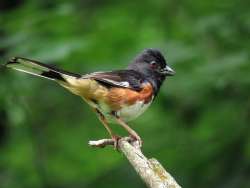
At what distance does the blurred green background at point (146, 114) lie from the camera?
8.02 m

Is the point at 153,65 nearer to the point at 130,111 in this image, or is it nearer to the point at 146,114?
the point at 130,111

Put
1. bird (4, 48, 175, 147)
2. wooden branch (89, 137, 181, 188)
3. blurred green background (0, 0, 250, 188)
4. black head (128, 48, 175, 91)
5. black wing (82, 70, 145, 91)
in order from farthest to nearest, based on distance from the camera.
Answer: blurred green background (0, 0, 250, 188) → black head (128, 48, 175, 91) → black wing (82, 70, 145, 91) → bird (4, 48, 175, 147) → wooden branch (89, 137, 181, 188)

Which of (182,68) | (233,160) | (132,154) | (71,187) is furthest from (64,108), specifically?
(132,154)

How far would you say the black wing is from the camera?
6.80 meters

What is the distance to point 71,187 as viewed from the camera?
9.13m

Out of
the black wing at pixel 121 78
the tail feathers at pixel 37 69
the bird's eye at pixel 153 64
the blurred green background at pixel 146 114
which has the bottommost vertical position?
the blurred green background at pixel 146 114

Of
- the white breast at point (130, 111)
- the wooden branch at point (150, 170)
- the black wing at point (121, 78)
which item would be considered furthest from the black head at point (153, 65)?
the wooden branch at point (150, 170)

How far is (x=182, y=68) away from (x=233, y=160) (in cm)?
117

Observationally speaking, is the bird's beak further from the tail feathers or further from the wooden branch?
the wooden branch

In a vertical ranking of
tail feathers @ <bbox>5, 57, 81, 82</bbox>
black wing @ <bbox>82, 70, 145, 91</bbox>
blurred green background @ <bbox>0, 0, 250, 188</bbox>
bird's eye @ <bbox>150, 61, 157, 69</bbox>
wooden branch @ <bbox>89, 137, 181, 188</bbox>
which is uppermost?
tail feathers @ <bbox>5, 57, 81, 82</bbox>

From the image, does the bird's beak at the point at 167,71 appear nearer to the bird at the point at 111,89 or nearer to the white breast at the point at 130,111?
the bird at the point at 111,89

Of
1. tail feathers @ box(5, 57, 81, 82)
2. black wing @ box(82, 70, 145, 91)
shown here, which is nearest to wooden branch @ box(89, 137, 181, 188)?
tail feathers @ box(5, 57, 81, 82)

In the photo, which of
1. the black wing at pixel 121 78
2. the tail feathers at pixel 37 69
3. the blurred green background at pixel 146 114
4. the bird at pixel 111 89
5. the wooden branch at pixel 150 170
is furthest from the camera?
the blurred green background at pixel 146 114

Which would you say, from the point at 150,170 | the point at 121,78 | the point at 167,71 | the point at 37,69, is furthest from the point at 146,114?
the point at 150,170
